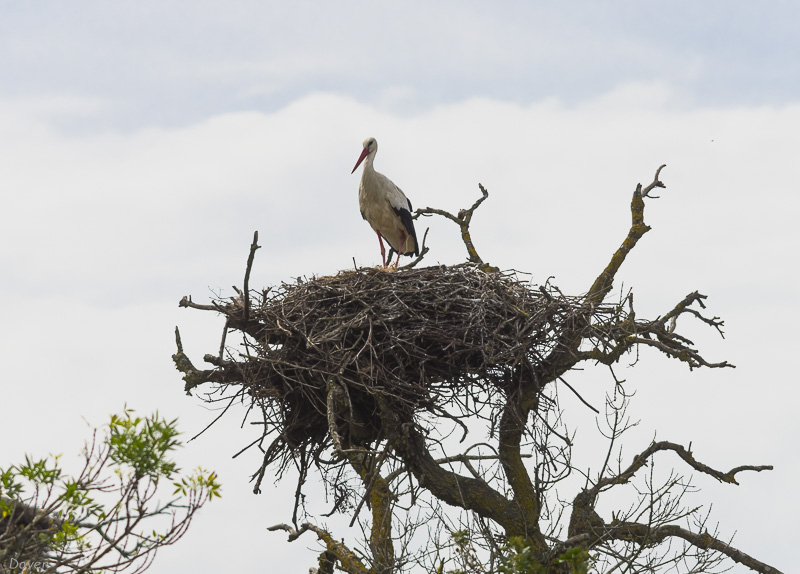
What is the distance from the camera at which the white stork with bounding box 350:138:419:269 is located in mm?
10484

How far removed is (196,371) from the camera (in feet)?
25.0

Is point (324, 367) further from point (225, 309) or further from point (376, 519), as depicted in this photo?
point (376, 519)

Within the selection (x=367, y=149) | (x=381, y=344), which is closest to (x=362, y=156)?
(x=367, y=149)

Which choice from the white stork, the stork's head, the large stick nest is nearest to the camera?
the large stick nest

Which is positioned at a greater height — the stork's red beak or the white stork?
the stork's red beak

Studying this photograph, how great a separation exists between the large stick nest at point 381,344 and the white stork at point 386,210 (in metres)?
2.93

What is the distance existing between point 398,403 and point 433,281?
102 centimetres

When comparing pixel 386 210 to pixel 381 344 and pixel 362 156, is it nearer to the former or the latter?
pixel 362 156

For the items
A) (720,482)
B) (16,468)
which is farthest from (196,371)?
(720,482)

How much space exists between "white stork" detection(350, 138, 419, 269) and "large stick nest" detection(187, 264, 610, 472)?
9.61 ft

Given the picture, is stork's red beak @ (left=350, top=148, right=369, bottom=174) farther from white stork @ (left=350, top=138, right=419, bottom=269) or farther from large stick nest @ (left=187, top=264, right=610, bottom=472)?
large stick nest @ (left=187, top=264, right=610, bottom=472)

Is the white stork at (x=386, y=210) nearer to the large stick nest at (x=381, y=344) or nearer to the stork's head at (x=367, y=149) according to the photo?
the stork's head at (x=367, y=149)

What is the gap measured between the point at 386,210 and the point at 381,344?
148 inches

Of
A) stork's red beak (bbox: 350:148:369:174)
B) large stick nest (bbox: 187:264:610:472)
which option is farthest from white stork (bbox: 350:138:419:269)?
large stick nest (bbox: 187:264:610:472)
